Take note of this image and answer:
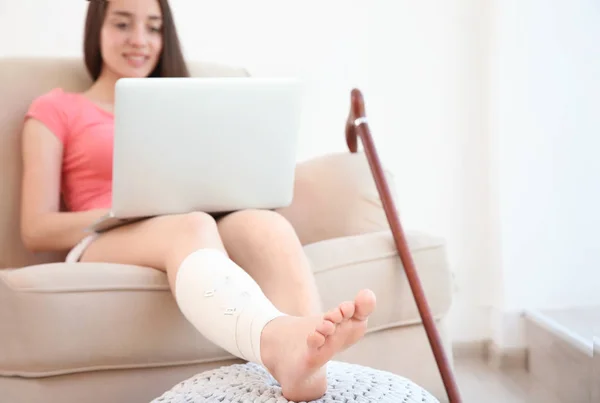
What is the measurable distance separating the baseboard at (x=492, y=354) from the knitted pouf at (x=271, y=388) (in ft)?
3.87

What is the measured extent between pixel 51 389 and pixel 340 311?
534 mm

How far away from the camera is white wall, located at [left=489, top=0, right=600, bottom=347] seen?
6.46 feet

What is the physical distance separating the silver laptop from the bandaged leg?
0.17 m

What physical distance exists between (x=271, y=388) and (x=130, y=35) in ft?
3.21

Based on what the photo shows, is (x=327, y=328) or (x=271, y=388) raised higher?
(x=327, y=328)

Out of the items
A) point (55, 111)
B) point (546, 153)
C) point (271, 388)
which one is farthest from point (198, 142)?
point (546, 153)

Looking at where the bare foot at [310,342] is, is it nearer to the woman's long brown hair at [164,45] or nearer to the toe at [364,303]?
the toe at [364,303]

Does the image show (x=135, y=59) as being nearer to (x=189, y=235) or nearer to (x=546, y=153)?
(x=189, y=235)

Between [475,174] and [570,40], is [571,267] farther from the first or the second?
[570,40]

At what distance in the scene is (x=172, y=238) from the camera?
1.04 m

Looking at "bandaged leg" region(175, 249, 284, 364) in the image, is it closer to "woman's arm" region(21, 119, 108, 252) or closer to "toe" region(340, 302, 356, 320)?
"toe" region(340, 302, 356, 320)

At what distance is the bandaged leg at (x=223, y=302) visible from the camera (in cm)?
84

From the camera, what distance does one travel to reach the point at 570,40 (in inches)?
77.7

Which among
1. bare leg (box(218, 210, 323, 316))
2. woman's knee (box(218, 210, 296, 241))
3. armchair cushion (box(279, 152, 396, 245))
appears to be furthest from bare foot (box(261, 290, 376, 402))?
armchair cushion (box(279, 152, 396, 245))
